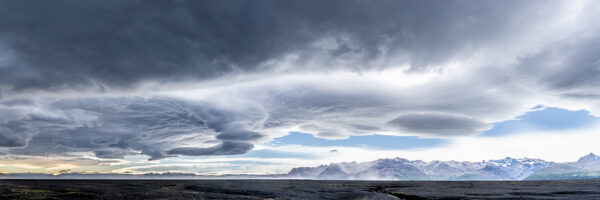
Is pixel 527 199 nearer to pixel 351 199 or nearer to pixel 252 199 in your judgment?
pixel 351 199

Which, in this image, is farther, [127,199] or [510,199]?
[510,199]

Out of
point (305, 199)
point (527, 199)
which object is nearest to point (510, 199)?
point (527, 199)

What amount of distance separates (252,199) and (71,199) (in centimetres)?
1353

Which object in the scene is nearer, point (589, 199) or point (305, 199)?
point (589, 199)

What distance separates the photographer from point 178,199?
85.9ft

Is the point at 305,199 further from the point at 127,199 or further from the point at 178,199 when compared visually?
the point at 127,199

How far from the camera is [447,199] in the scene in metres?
28.8

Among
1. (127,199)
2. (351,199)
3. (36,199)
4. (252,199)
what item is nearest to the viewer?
(36,199)

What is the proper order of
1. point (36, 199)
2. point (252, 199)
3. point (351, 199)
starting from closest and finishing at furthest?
1. point (36, 199)
2. point (252, 199)
3. point (351, 199)

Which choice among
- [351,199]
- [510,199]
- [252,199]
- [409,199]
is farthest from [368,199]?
[510,199]

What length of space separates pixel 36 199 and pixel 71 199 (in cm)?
211

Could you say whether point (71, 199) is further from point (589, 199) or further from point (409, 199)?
point (589, 199)

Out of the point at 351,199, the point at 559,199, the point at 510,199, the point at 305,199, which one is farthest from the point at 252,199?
the point at 559,199

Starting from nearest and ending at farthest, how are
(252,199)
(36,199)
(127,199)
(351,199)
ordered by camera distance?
(36,199)
(127,199)
(252,199)
(351,199)
